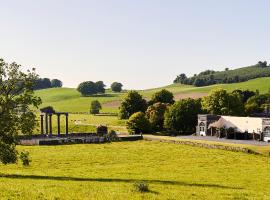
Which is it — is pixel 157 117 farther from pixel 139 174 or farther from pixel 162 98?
pixel 139 174

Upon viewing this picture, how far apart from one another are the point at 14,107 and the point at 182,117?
77.4 meters

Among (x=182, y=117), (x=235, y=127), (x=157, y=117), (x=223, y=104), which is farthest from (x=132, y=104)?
(x=235, y=127)

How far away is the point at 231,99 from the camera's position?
130m

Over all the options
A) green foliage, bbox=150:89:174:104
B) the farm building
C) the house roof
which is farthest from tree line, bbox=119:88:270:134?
green foliage, bbox=150:89:174:104

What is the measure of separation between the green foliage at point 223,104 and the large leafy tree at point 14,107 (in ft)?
285

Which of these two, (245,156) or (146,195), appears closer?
(146,195)

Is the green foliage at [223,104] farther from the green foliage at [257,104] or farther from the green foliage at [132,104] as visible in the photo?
the green foliage at [132,104]

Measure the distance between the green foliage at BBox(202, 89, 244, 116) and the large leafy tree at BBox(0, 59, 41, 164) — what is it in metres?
86.8

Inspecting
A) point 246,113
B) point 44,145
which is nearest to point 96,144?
point 44,145

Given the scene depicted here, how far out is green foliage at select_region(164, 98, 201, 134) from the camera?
120 meters

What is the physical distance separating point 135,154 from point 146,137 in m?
30.9

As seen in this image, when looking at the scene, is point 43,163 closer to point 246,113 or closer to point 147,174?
point 147,174

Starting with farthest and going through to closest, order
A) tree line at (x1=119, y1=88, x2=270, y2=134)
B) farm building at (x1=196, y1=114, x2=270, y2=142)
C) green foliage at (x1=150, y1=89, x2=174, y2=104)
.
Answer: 1. green foliage at (x1=150, y1=89, x2=174, y2=104)
2. tree line at (x1=119, y1=88, x2=270, y2=134)
3. farm building at (x1=196, y1=114, x2=270, y2=142)

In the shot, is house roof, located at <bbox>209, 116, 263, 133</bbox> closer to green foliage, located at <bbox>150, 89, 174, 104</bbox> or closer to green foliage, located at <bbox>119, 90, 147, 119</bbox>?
green foliage, located at <bbox>119, 90, 147, 119</bbox>
